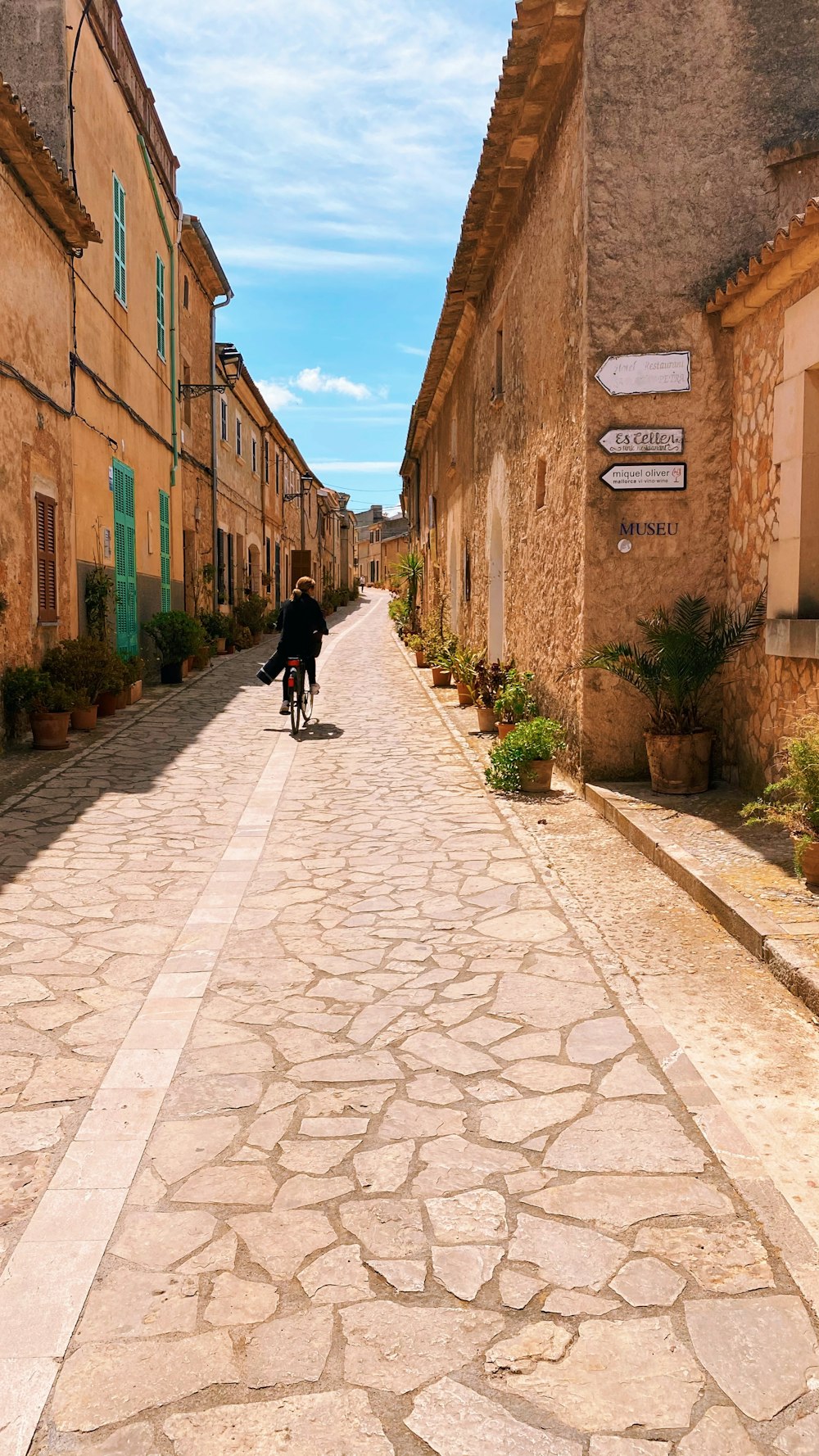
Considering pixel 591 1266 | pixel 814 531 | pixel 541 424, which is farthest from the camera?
pixel 541 424

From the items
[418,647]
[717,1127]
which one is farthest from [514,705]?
[418,647]

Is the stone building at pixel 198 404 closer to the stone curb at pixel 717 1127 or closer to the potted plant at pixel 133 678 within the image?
the potted plant at pixel 133 678

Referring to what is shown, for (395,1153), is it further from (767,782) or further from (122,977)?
(767,782)

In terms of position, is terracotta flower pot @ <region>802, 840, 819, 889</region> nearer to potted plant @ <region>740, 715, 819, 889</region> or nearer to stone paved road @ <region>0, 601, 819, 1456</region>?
→ potted plant @ <region>740, 715, 819, 889</region>

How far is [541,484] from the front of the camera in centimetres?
970

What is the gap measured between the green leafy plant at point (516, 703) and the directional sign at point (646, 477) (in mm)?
2592

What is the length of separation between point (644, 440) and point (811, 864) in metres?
3.69

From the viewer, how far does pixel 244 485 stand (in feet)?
87.5

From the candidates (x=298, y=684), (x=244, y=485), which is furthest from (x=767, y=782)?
(x=244, y=485)

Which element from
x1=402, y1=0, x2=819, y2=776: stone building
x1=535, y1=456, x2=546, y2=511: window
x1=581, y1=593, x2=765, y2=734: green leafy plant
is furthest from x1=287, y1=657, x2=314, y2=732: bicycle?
x1=581, y1=593, x2=765, y2=734: green leafy plant

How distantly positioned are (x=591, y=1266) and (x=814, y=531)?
4968 mm

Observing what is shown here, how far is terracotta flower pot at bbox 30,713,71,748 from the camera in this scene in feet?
32.8

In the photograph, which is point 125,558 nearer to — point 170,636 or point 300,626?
point 170,636

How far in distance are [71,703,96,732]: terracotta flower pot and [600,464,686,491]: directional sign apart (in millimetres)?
6127
